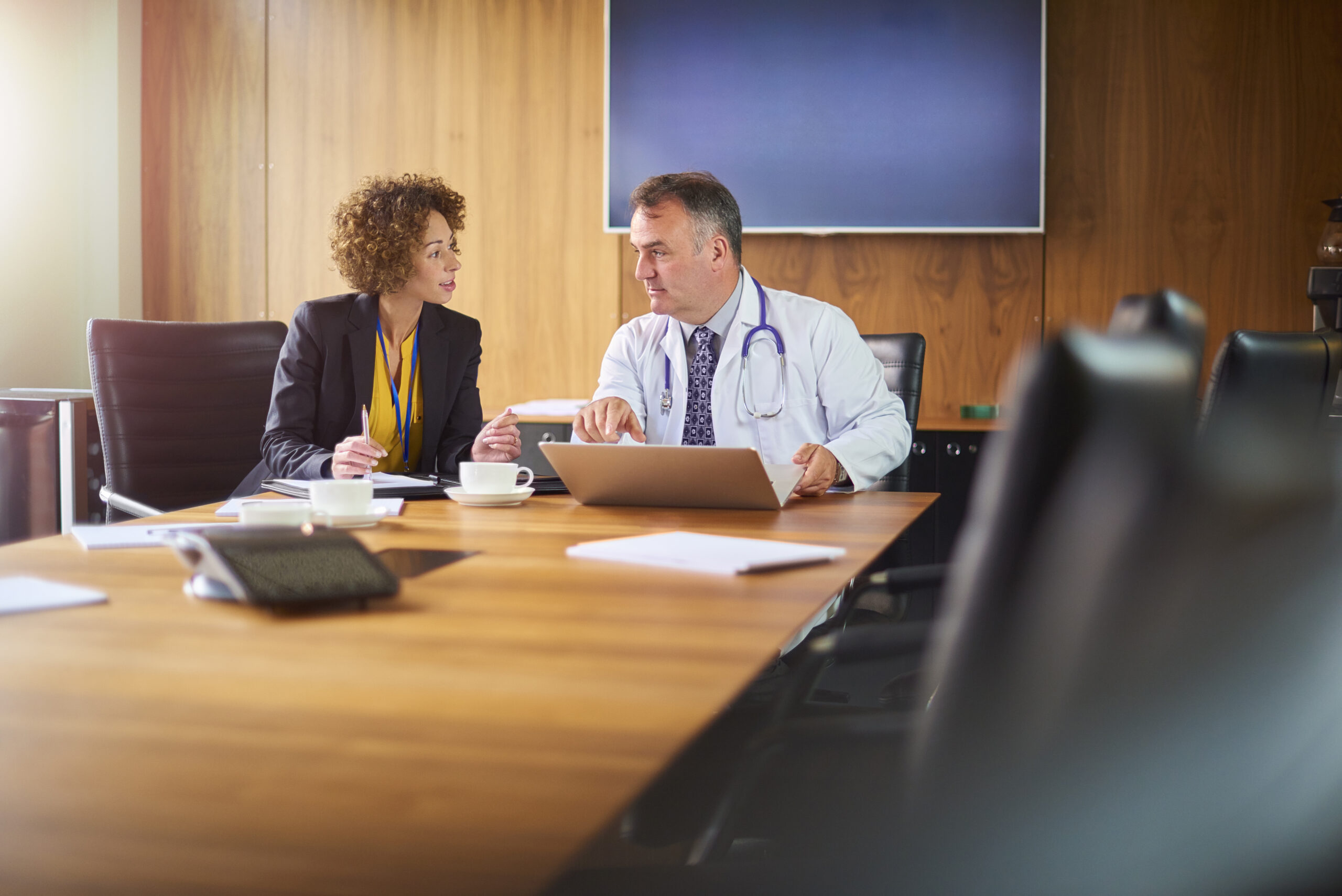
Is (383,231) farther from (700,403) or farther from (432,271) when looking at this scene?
(700,403)

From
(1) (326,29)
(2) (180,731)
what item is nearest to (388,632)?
(2) (180,731)

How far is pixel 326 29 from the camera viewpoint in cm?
413

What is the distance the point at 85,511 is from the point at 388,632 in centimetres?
276

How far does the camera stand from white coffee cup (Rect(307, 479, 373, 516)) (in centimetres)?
145

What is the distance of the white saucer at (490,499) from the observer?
1748mm

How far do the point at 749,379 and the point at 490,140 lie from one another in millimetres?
2084

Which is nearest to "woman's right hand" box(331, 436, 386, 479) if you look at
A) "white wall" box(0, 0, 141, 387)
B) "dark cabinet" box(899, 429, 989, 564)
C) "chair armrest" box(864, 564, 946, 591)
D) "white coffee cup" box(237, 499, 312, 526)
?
"white coffee cup" box(237, 499, 312, 526)

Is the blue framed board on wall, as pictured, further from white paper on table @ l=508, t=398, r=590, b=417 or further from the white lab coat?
the white lab coat

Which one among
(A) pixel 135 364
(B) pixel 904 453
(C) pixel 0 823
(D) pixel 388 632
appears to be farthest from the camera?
(A) pixel 135 364

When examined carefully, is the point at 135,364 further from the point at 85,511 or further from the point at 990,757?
the point at 990,757

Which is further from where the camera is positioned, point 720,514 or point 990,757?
point 720,514

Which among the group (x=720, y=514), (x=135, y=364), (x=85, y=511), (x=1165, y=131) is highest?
(x=1165, y=131)

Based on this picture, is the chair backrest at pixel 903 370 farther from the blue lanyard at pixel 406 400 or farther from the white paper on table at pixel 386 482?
the white paper on table at pixel 386 482

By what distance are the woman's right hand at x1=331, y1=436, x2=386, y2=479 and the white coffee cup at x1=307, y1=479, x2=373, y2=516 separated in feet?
1.37
